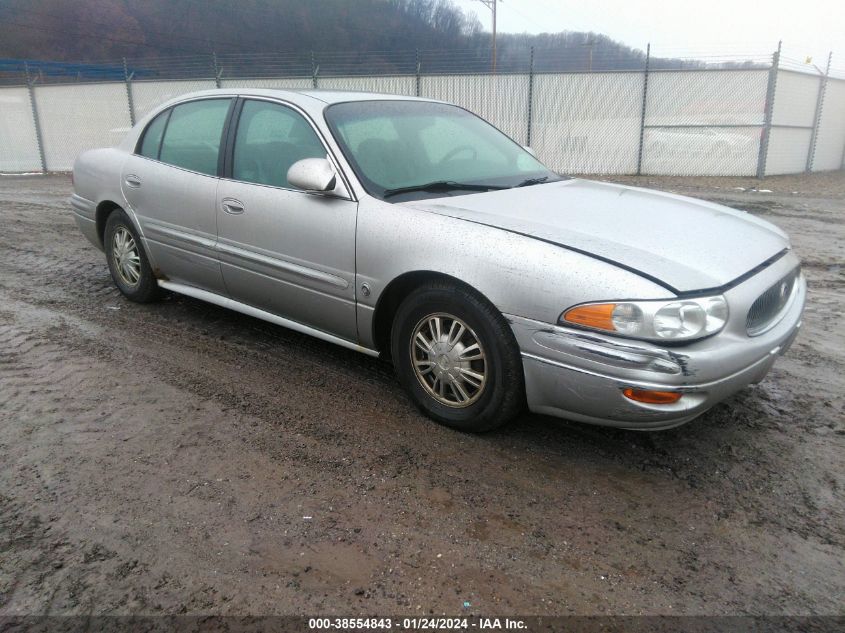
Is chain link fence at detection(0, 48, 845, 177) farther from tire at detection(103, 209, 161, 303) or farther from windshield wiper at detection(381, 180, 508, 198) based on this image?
windshield wiper at detection(381, 180, 508, 198)

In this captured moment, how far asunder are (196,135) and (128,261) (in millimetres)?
1249

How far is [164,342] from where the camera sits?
174 inches

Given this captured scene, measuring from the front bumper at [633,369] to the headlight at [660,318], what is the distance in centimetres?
4

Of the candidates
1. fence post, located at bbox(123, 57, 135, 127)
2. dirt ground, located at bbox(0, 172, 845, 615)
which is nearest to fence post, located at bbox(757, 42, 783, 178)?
dirt ground, located at bbox(0, 172, 845, 615)

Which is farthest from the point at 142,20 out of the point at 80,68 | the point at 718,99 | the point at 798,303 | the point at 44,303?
the point at 798,303

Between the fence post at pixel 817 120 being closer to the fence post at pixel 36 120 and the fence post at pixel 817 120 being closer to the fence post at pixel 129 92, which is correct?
the fence post at pixel 129 92

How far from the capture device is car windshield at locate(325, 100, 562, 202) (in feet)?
11.8

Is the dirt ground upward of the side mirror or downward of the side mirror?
downward

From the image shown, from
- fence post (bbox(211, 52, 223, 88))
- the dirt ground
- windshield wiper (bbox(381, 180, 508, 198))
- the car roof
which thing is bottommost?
the dirt ground

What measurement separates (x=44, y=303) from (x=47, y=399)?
1967 millimetres

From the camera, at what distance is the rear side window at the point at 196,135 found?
428 cm

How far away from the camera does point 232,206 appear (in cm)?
401

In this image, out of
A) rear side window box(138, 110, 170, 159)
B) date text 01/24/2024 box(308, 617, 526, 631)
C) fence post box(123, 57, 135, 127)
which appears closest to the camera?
date text 01/24/2024 box(308, 617, 526, 631)

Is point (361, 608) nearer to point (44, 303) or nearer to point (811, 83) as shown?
point (44, 303)
